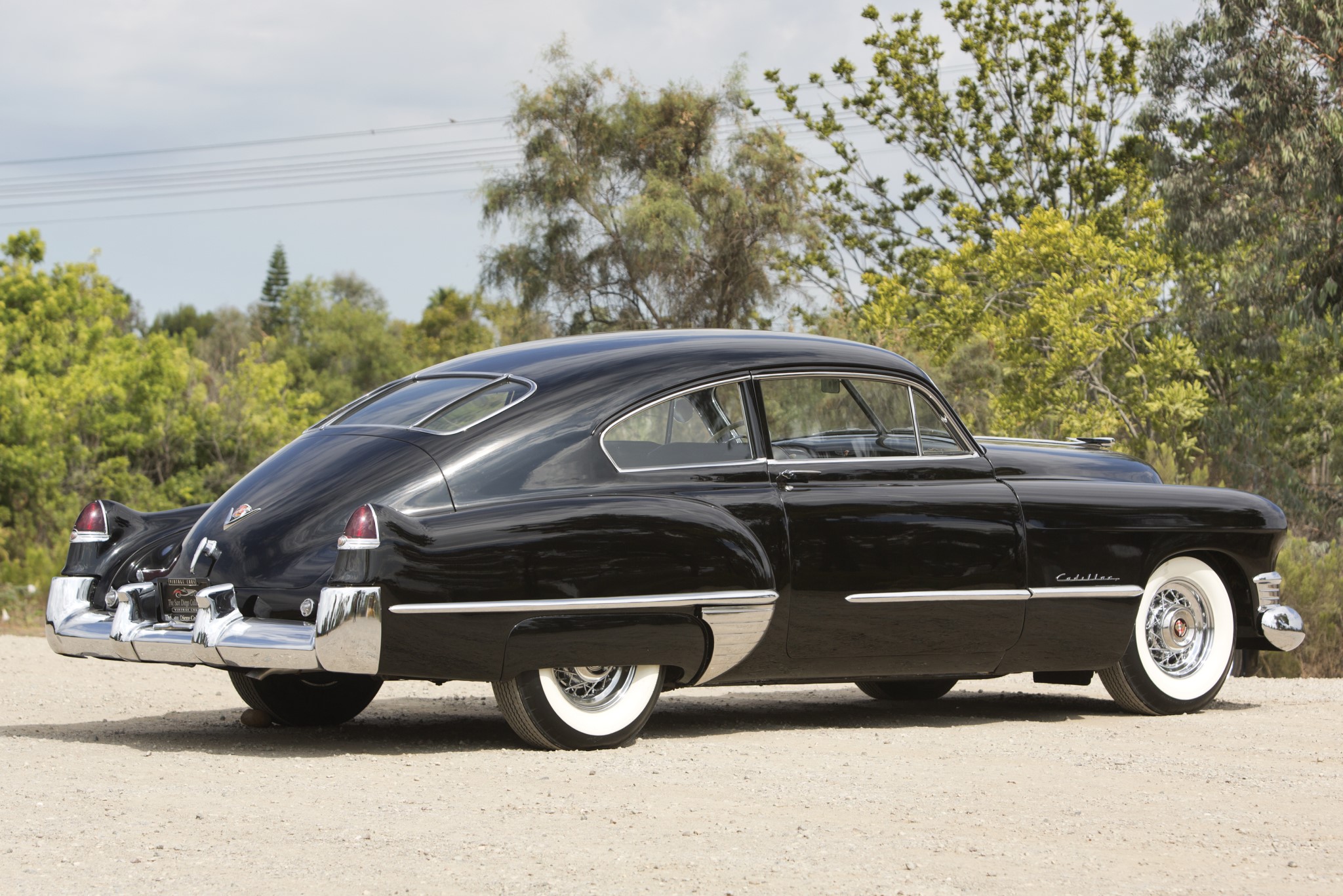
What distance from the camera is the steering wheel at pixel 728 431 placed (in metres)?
6.65

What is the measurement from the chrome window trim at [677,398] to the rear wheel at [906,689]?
95.2 inches

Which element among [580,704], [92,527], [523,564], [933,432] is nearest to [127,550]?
[92,527]

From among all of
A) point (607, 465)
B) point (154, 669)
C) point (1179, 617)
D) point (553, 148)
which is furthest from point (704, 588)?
point (553, 148)

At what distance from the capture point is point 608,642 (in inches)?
239

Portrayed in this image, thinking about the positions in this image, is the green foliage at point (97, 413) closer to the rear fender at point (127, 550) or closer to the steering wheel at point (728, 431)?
the rear fender at point (127, 550)

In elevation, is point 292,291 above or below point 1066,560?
above

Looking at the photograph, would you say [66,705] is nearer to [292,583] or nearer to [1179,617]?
[292,583]

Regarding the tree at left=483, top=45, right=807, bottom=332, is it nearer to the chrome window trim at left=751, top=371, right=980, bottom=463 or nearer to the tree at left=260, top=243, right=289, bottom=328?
the chrome window trim at left=751, top=371, right=980, bottom=463

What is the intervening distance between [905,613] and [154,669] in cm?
661

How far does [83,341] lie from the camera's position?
87.2 feet

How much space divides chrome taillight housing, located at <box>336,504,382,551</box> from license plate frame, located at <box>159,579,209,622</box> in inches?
34.0

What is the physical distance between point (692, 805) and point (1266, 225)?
2166cm

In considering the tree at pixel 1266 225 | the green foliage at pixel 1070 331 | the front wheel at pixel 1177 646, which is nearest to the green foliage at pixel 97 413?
the green foliage at pixel 1070 331

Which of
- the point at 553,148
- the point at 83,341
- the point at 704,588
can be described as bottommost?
the point at 704,588
